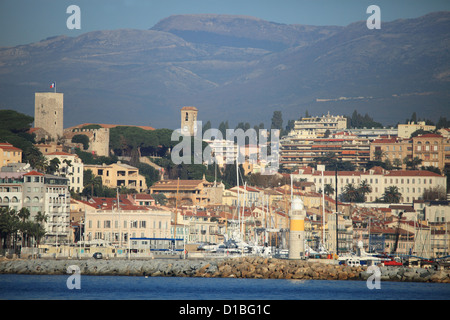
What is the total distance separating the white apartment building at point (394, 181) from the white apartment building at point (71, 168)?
35.3 meters

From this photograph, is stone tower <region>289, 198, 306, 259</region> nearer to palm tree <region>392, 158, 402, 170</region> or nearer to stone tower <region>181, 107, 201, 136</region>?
palm tree <region>392, 158, 402, 170</region>

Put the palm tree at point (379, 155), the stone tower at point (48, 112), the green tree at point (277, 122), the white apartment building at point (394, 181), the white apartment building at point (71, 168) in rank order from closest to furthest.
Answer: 1. the white apartment building at point (71, 168)
2. the stone tower at point (48, 112)
3. the white apartment building at point (394, 181)
4. the palm tree at point (379, 155)
5. the green tree at point (277, 122)

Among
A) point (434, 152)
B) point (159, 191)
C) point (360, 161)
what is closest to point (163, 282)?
point (159, 191)

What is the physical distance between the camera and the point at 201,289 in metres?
43.7

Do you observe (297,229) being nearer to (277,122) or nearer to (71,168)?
(71,168)

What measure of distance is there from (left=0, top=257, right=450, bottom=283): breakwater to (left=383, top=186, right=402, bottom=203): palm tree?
206ft

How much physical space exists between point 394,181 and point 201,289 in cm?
8123

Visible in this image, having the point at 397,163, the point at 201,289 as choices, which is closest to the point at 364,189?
the point at 397,163

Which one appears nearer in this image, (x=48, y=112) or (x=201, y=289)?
(x=201, y=289)

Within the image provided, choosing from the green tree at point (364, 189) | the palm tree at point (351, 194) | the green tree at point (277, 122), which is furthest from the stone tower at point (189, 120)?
the green tree at point (277, 122)

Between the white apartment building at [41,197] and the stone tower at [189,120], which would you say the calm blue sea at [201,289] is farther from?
the stone tower at [189,120]

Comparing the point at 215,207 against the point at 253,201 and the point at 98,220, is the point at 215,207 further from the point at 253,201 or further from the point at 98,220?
the point at 98,220

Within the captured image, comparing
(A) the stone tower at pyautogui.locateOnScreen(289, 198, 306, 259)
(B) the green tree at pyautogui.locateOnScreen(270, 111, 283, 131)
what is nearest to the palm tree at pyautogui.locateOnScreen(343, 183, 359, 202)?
(A) the stone tower at pyautogui.locateOnScreen(289, 198, 306, 259)

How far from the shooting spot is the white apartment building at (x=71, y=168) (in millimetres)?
92062
